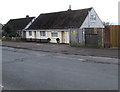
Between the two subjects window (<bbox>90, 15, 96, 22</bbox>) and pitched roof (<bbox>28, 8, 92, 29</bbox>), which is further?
window (<bbox>90, 15, 96, 22</bbox>)

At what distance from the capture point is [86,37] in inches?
937

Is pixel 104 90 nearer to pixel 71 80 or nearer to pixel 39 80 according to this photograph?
pixel 71 80

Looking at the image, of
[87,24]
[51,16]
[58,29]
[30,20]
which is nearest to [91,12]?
[87,24]

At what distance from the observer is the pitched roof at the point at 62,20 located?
34078 millimetres

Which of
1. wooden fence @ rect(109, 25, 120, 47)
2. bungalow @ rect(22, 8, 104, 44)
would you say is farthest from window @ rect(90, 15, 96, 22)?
wooden fence @ rect(109, 25, 120, 47)

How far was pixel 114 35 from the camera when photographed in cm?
2083

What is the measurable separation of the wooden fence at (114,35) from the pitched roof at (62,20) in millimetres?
12094

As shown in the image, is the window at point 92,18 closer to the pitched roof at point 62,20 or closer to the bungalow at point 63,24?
the bungalow at point 63,24

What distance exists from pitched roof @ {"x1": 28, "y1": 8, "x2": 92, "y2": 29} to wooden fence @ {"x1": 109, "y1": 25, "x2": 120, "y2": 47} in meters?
12.1

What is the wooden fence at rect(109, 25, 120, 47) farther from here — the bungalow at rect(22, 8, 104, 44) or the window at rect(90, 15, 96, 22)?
the window at rect(90, 15, 96, 22)

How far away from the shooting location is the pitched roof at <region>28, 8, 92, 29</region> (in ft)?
112

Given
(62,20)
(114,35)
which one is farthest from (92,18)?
(114,35)

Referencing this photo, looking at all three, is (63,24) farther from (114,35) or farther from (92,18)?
(114,35)

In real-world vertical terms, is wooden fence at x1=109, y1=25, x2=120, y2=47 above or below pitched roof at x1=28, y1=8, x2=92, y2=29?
below
